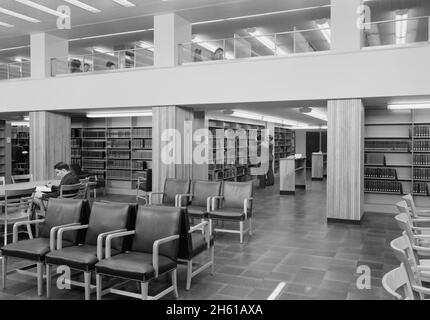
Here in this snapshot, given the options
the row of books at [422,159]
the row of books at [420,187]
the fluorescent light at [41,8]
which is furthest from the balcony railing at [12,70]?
the row of books at [420,187]

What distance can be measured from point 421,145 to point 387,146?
2.15 ft

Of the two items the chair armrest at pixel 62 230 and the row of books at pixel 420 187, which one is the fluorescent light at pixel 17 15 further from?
the row of books at pixel 420 187

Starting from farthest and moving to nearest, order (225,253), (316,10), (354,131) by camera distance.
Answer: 1. (316,10)
2. (354,131)
3. (225,253)

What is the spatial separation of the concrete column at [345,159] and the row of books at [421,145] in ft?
5.94

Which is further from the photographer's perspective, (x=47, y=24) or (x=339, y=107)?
(x=47, y=24)

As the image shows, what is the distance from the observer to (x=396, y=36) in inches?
409

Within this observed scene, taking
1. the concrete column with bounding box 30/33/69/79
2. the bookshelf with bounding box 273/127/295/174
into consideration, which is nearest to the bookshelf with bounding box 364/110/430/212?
the concrete column with bounding box 30/33/69/79

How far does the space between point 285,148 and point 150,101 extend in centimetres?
1197

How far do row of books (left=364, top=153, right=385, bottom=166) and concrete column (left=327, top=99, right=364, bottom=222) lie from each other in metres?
1.56

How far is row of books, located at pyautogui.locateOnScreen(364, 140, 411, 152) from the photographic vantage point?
8180mm

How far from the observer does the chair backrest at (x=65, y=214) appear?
13.3ft
